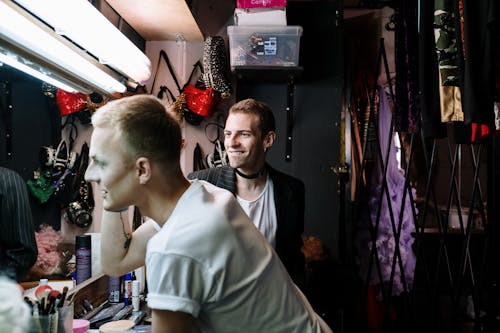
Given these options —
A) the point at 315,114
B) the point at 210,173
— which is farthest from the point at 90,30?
the point at 315,114

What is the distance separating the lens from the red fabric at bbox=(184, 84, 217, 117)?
8.41 ft

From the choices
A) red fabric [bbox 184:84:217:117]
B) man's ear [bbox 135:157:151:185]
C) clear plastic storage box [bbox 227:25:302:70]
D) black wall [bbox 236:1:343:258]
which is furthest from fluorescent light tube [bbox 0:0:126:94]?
black wall [bbox 236:1:343:258]

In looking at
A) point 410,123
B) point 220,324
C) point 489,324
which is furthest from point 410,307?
point 220,324

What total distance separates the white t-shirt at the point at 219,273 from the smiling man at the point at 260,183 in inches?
39.3

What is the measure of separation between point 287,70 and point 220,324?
174cm

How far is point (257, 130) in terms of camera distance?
7.11 feet

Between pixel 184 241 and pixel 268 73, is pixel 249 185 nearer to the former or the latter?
pixel 268 73

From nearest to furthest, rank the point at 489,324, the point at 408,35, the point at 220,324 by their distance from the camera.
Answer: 1. the point at 220,324
2. the point at 489,324
3. the point at 408,35

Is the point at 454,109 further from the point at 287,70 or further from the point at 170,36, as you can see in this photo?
the point at 170,36

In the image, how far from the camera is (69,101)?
6.00 feet

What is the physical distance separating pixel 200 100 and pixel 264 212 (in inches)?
31.2

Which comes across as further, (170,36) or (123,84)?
(170,36)

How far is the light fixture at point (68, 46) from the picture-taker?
4.29 feet

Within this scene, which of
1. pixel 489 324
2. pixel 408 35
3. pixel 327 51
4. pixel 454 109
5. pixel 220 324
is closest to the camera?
pixel 220 324
